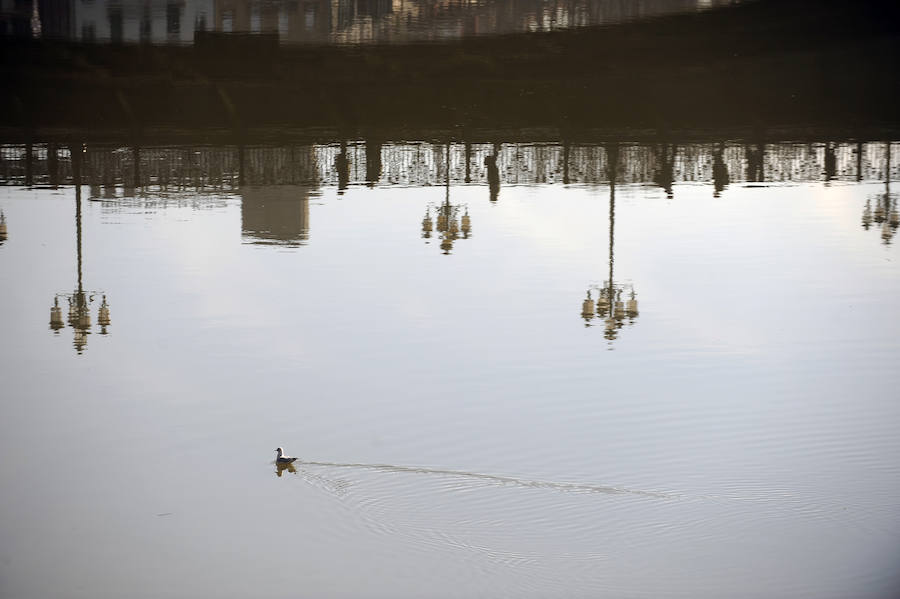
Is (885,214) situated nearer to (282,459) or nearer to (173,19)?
(282,459)

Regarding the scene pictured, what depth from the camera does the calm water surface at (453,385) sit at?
10.3 m

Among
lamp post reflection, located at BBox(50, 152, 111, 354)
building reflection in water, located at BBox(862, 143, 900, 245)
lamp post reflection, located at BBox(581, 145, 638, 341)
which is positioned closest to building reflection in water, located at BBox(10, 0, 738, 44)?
building reflection in water, located at BBox(862, 143, 900, 245)

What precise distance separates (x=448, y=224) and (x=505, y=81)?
451 inches

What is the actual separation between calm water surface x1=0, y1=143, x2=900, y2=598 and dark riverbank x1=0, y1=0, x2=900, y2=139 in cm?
438

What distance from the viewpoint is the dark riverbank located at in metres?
27.9

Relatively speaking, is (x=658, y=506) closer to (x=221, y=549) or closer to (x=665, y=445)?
(x=665, y=445)

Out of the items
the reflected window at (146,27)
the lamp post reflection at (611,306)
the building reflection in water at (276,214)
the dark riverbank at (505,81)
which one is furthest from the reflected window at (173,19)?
the lamp post reflection at (611,306)

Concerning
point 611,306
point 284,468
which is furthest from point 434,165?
point 284,468

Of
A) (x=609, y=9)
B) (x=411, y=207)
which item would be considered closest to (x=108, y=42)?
(x=609, y=9)

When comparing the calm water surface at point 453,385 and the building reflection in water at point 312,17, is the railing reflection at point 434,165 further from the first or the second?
the building reflection in water at point 312,17

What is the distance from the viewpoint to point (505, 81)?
30.9 m

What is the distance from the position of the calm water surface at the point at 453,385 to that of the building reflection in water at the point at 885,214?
81 mm

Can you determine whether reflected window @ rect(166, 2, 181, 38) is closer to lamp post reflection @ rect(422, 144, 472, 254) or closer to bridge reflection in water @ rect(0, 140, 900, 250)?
bridge reflection in water @ rect(0, 140, 900, 250)

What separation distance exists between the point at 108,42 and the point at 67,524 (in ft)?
90.5
